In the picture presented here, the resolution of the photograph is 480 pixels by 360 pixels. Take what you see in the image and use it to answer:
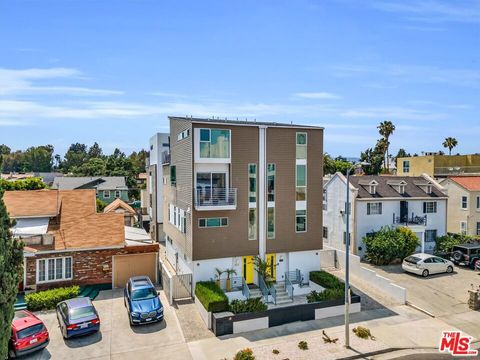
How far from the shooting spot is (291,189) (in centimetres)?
2348

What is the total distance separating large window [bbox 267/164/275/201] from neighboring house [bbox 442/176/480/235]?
2436cm

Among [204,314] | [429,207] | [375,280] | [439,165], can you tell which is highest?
[439,165]

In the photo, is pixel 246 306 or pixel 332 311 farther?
pixel 332 311

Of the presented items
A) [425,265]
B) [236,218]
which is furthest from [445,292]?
[236,218]

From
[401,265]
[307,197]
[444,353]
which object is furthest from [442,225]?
[444,353]

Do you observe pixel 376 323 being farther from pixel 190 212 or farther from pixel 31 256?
pixel 31 256

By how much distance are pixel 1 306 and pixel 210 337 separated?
9.19 meters

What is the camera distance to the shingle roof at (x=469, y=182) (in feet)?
119

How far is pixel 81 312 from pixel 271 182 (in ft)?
42.6

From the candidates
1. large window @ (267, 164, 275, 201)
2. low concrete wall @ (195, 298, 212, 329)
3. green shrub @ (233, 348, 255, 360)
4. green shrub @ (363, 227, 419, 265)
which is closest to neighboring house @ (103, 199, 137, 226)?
low concrete wall @ (195, 298, 212, 329)

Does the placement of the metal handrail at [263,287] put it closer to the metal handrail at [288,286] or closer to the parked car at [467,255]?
the metal handrail at [288,286]

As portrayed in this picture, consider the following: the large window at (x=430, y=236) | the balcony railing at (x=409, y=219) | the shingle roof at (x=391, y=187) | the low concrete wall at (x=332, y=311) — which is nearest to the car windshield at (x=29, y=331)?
the low concrete wall at (x=332, y=311)

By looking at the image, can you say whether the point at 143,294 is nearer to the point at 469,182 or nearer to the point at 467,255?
the point at 467,255

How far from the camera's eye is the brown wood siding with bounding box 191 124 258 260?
21.6m
